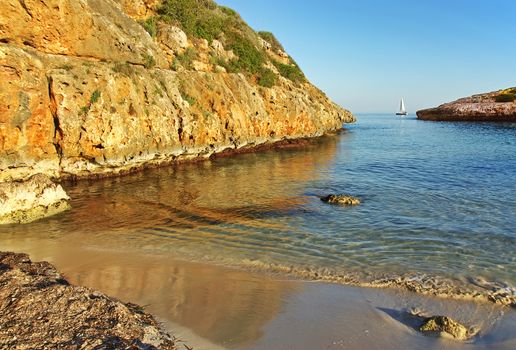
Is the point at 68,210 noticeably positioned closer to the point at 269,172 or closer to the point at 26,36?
the point at 26,36

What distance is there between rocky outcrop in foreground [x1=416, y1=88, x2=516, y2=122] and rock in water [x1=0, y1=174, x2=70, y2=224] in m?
76.6

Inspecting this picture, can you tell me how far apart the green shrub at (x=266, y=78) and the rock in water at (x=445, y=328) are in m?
31.3

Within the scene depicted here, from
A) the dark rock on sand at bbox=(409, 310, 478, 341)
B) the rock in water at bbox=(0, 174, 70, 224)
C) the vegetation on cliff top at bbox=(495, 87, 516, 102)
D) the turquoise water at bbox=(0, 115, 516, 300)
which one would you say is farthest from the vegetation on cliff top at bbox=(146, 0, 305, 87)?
the vegetation on cliff top at bbox=(495, 87, 516, 102)

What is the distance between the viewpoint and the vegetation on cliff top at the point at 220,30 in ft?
96.7

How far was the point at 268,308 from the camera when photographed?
5801 millimetres

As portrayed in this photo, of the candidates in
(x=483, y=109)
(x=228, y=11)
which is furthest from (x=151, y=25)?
(x=483, y=109)

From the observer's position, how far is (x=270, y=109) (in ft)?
109

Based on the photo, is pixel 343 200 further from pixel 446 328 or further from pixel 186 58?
pixel 186 58

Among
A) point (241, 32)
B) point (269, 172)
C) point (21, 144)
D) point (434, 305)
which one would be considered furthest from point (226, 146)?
point (434, 305)

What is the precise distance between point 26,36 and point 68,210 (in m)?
9.35

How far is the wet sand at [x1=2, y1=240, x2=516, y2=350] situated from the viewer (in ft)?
15.9

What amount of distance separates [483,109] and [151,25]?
71.2 m

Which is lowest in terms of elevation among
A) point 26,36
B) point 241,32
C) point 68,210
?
point 68,210

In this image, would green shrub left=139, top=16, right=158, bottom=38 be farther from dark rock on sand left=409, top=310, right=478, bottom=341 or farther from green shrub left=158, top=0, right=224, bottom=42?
dark rock on sand left=409, top=310, right=478, bottom=341
